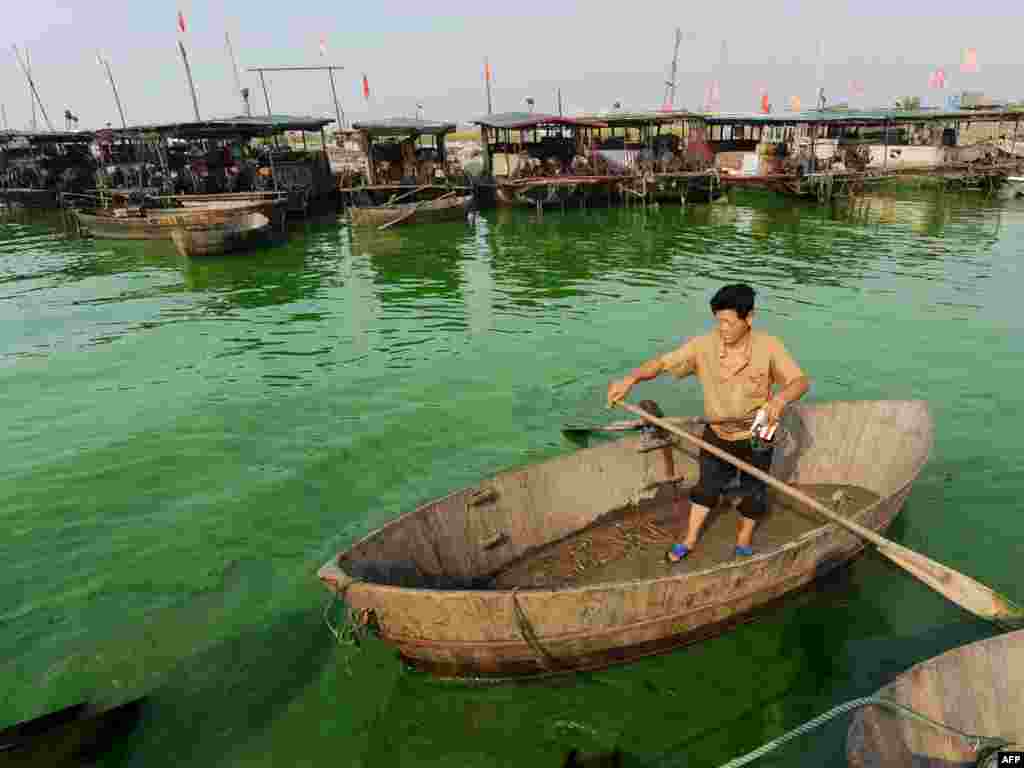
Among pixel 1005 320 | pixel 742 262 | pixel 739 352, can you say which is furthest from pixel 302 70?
pixel 739 352

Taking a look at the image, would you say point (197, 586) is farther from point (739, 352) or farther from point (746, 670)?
→ point (739, 352)

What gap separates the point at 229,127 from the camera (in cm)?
2727

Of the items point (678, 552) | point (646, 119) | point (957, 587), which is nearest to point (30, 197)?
point (646, 119)

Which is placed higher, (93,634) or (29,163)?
(29,163)

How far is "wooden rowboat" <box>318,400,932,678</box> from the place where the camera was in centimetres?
401

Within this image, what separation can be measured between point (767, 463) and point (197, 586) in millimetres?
5219

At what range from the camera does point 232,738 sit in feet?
14.1

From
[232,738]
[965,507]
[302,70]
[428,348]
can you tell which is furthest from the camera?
[302,70]

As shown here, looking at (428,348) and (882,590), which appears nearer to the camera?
(882,590)

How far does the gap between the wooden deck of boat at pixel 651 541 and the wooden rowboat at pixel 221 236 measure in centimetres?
1952

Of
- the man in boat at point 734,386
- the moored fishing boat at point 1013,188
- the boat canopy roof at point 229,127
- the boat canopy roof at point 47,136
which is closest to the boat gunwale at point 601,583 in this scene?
the man in boat at point 734,386

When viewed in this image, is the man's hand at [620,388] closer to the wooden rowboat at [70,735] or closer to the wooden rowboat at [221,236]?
the wooden rowboat at [70,735]

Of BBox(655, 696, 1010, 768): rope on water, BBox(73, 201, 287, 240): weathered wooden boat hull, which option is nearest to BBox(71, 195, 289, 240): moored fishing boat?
BBox(73, 201, 287, 240): weathered wooden boat hull

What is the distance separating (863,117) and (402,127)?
2376cm
